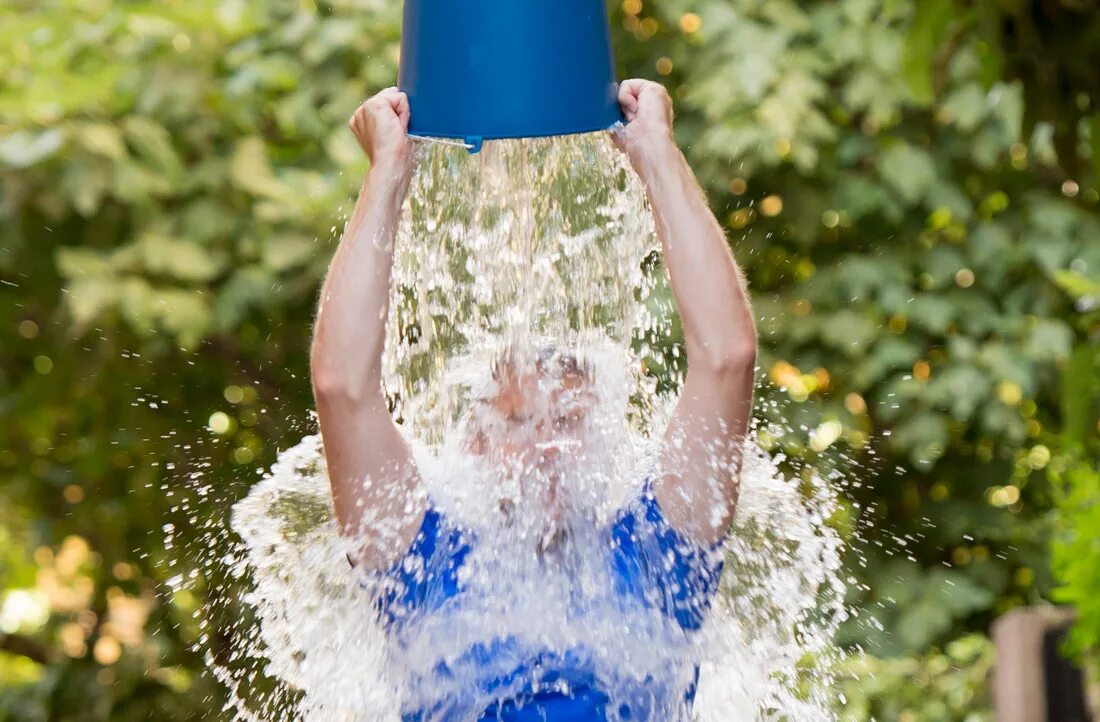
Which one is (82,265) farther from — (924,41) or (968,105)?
(968,105)

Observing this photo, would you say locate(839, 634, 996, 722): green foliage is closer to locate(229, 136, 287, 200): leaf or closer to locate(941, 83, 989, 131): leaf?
locate(941, 83, 989, 131): leaf

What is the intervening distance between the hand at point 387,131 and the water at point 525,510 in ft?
0.88

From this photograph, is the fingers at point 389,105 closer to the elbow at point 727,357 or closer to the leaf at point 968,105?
the elbow at point 727,357

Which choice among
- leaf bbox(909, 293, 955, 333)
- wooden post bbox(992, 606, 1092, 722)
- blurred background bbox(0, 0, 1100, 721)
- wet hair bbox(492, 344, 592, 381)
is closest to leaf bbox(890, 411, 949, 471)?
blurred background bbox(0, 0, 1100, 721)

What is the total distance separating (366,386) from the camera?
1747 millimetres

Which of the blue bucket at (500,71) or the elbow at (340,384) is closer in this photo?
the elbow at (340,384)

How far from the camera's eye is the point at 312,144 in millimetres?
4133

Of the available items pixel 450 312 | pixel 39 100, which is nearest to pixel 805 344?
pixel 450 312

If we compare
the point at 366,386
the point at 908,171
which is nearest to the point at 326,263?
the point at 908,171

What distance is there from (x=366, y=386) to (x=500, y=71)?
0.48 m

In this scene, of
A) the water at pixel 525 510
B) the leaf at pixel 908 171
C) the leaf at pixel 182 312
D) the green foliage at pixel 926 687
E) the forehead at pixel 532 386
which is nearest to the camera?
the water at pixel 525 510

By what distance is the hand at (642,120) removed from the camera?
6.26ft

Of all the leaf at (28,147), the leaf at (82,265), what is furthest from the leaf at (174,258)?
the leaf at (28,147)

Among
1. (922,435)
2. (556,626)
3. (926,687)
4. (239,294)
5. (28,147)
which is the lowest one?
(926,687)
